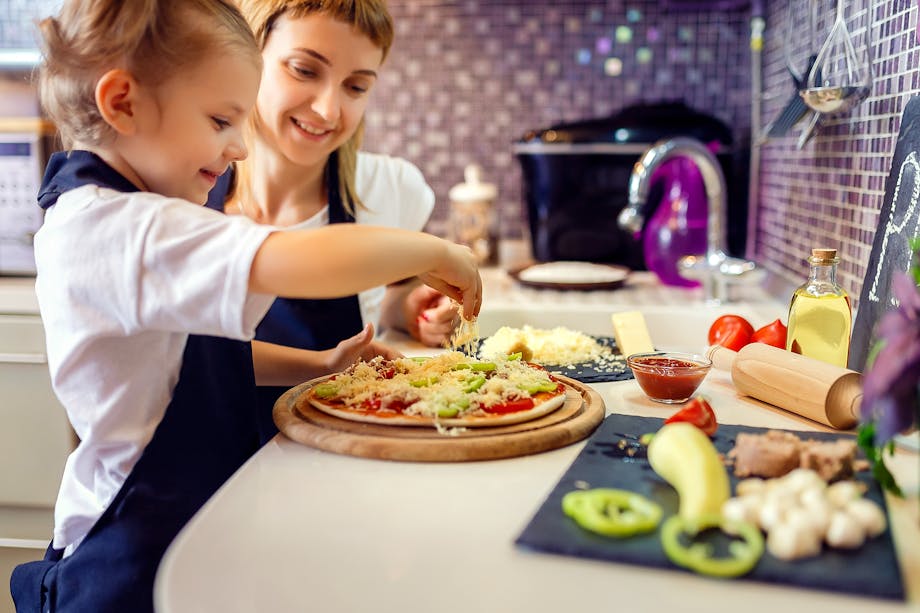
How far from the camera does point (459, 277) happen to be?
1006 millimetres

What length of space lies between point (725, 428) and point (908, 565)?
0.33 meters

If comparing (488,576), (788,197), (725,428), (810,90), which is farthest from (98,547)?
(788,197)

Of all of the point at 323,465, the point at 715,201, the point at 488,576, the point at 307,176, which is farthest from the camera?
the point at 715,201

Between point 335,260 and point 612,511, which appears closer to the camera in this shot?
point 612,511

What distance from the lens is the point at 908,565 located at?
65 cm

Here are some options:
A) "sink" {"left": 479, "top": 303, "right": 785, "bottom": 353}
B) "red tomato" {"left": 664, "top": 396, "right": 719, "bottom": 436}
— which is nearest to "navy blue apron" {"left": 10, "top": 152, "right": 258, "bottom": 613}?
"red tomato" {"left": 664, "top": 396, "right": 719, "bottom": 436}

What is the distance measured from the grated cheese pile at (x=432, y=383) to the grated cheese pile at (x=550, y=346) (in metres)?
0.21

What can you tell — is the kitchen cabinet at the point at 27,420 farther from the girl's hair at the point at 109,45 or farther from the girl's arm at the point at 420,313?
the girl's hair at the point at 109,45

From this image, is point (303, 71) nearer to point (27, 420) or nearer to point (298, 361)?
point (298, 361)

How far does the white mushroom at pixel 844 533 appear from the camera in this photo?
25.5 inches

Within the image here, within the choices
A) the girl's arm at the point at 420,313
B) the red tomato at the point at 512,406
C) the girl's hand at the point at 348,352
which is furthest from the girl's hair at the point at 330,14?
the red tomato at the point at 512,406

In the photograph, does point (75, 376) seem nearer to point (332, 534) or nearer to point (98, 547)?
point (98, 547)

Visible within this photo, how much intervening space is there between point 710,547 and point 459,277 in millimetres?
454

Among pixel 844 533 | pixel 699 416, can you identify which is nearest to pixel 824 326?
pixel 699 416
